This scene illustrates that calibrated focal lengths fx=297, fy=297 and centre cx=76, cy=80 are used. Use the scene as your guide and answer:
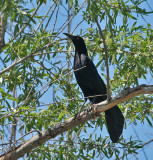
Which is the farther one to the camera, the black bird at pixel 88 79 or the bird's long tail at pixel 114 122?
the black bird at pixel 88 79

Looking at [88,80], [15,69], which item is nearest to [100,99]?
[88,80]

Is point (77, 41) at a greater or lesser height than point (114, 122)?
greater

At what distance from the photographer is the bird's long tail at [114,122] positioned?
3510mm

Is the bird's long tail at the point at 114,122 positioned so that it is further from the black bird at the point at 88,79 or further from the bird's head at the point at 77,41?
the bird's head at the point at 77,41

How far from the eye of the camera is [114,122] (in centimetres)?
361

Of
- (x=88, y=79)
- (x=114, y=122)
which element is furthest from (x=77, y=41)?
(x=114, y=122)

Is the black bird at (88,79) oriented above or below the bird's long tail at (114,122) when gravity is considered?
above

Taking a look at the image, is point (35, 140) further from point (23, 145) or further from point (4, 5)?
point (4, 5)

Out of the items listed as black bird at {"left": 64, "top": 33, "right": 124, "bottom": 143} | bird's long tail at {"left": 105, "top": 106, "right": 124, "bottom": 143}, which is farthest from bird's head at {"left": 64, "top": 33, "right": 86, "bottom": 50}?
bird's long tail at {"left": 105, "top": 106, "right": 124, "bottom": 143}

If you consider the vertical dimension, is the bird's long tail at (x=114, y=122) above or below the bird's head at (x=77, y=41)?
below

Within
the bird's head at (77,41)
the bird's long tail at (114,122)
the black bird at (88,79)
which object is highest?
the bird's head at (77,41)

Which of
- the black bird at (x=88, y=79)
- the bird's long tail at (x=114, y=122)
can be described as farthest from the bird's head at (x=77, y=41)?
the bird's long tail at (x=114, y=122)

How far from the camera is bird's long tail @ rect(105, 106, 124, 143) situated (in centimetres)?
Answer: 351

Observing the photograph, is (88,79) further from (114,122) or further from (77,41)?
(114,122)
